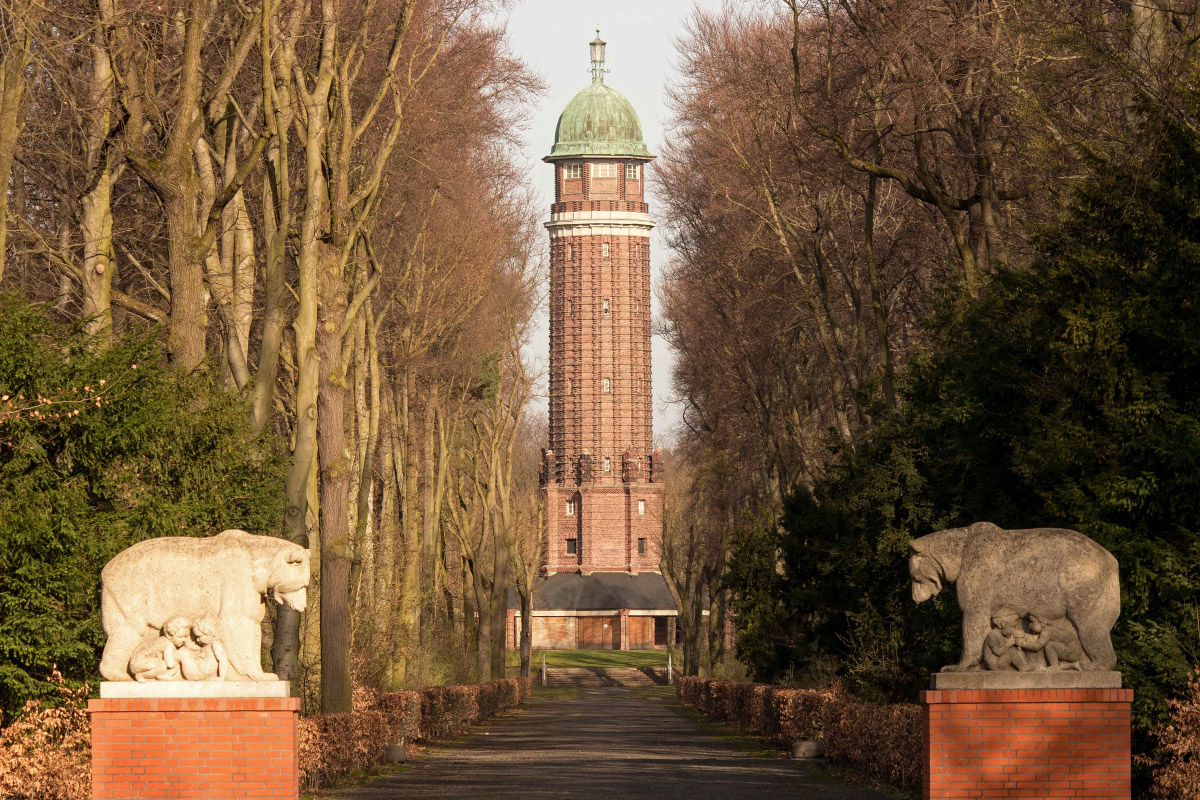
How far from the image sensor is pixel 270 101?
20.9 metres

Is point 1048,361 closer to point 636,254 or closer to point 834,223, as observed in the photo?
point 834,223

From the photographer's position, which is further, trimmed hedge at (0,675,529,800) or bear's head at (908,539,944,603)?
trimmed hedge at (0,675,529,800)

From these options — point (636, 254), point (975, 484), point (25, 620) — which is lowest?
point (25, 620)

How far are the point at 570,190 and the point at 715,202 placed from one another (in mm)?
105764

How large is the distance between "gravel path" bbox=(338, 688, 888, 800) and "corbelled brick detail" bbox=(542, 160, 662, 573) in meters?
93.9

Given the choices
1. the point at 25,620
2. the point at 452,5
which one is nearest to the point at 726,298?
the point at 452,5

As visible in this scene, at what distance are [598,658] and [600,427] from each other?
2916 cm

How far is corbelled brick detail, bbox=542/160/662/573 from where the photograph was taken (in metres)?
136

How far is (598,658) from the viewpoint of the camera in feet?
365

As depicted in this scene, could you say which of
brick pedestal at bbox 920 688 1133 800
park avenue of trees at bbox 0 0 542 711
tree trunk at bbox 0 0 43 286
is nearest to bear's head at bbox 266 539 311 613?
park avenue of trees at bbox 0 0 542 711

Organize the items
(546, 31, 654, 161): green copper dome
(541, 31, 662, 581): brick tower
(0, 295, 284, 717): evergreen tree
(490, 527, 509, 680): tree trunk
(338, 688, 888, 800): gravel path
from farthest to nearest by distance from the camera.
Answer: (546, 31, 654, 161): green copper dome < (541, 31, 662, 581): brick tower < (490, 527, 509, 680): tree trunk < (338, 688, 888, 800): gravel path < (0, 295, 284, 717): evergreen tree

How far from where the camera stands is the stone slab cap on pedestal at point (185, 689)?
13008 mm

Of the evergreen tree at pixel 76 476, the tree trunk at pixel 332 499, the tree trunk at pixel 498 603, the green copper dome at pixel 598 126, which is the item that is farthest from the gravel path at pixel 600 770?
the green copper dome at pixel 598 126

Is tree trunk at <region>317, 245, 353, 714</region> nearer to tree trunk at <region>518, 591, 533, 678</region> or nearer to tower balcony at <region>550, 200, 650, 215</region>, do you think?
tree trunk at <region>518, 591, 533, 678</region>
